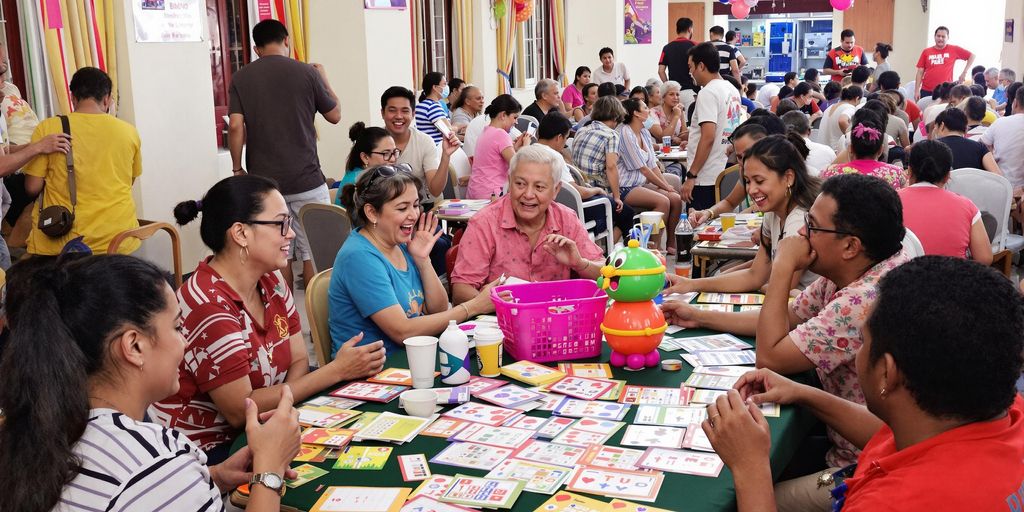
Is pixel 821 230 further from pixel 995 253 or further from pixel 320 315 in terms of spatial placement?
pixel 995 253

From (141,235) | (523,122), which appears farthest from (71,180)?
(523,122)

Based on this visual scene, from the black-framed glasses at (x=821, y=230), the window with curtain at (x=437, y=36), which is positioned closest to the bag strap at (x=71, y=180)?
the black-framed glasses at (x=821, y=230)

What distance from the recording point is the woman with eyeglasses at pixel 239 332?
2.28 meters

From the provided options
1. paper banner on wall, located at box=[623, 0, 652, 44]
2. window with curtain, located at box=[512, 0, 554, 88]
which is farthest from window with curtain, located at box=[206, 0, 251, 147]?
paper banner on wall, located at box=[623, 0, 652, 44]

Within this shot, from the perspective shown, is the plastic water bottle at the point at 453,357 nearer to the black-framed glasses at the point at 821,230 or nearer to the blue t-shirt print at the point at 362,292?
the blue t-shirt print at the point at 362,292

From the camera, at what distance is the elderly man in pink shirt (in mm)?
3439

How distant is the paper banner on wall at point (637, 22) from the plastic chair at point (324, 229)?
40.4ft

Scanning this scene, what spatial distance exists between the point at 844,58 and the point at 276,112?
34.8ft

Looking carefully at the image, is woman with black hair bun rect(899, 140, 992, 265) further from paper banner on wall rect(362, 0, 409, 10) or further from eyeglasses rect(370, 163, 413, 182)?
paper banner on wall rect(362, 0, 409, 10)

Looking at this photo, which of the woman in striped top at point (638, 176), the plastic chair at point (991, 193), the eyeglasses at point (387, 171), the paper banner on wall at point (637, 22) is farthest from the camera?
the paper banner on wall at point (637, 22)

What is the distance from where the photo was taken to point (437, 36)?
10.6m

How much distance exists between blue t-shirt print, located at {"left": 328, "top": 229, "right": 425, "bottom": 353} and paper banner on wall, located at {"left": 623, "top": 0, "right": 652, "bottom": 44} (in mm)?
14079

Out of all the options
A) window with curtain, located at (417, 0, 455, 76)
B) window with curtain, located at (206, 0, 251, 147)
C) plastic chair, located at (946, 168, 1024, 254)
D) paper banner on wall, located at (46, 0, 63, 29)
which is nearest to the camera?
paper banner on wall, located at (46, 0, 63, 29)

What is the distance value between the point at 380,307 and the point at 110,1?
376 centimetres
